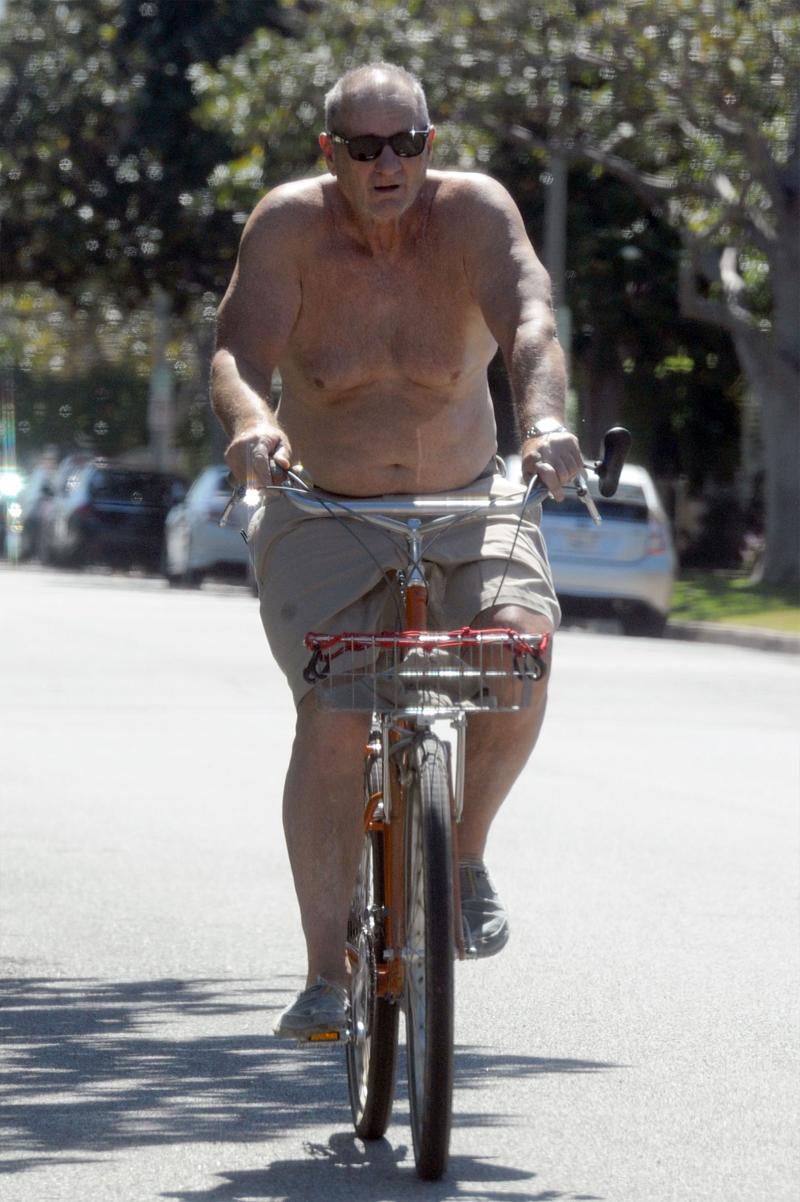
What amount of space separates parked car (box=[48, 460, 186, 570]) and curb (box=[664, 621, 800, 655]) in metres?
12.7

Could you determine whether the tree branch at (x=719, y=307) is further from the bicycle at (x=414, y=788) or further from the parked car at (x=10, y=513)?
the bicycle at (x=414, y=788)

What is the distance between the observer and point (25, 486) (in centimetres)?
4469

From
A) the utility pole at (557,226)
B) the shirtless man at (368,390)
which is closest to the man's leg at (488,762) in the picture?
the shirtless man at (368,390)

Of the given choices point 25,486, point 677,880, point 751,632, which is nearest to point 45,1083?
Answer: point 677,880

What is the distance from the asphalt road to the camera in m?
4.61

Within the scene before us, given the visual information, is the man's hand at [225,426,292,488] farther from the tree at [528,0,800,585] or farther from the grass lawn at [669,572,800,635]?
the tree at [528,0,800,585]

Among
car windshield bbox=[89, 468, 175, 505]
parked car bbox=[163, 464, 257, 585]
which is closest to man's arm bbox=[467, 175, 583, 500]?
parked car bbox=[163, 464, 257, 585]

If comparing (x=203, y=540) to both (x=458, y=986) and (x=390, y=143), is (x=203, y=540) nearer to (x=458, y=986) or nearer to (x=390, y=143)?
(x=458, y=986)

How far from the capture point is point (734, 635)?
22391 mm

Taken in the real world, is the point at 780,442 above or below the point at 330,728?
above

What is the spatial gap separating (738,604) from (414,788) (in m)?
21.4

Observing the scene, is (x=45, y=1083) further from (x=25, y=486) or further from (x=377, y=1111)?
(x=25, y=486)

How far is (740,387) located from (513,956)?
3453 cm

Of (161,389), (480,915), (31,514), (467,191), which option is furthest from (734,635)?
(161,389)
